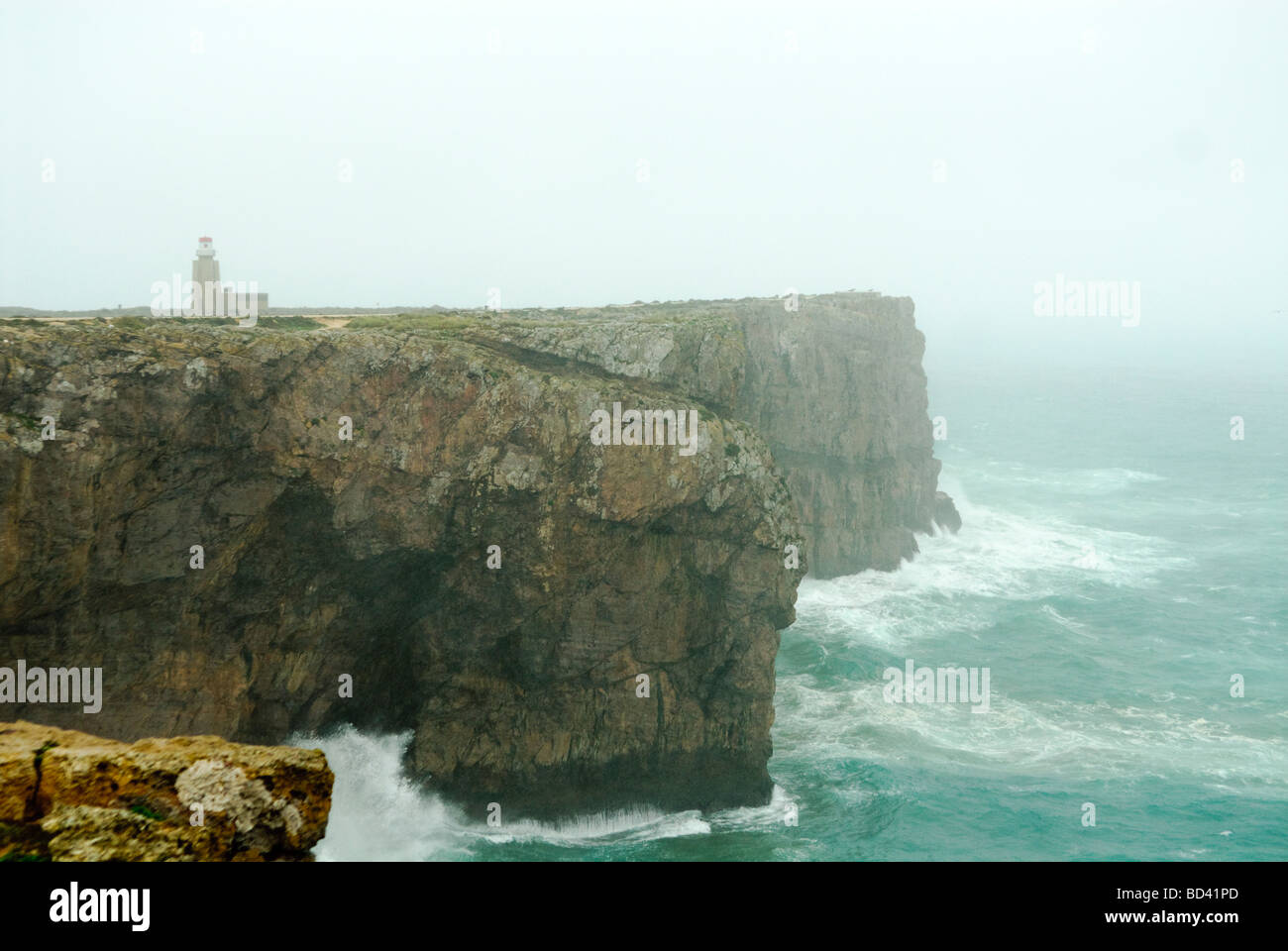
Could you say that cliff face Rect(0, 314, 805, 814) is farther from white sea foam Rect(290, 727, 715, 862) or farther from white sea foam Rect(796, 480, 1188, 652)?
white sea foam Rect(796, 480, 1188, 652)

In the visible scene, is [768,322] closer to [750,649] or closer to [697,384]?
[697,384]

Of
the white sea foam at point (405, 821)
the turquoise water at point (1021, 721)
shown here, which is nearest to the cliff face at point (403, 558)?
the white sea foam at point (405, 821)

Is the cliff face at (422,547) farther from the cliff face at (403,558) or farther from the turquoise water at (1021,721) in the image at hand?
the turquoise water at (1021,721)

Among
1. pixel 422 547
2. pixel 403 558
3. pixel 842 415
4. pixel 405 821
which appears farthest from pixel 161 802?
pixel 842 415

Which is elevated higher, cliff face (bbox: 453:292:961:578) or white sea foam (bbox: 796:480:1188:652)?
cliff face (bbox: 453:292:961:578)

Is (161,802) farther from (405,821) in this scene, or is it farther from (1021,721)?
(1021,721)

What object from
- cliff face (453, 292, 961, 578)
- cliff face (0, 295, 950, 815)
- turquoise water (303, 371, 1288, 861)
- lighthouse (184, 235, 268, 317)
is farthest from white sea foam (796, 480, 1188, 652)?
lighthouse (184, 235, 268, 317)
